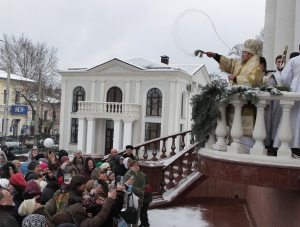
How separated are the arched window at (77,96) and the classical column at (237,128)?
3024 cm

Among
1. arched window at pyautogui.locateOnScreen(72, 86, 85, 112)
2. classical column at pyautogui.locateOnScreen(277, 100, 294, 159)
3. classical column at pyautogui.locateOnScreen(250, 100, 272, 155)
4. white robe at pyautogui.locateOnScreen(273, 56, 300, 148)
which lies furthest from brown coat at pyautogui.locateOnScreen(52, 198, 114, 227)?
arched window at pyautogui.locateOnScreen(72, 86, 85, 112)

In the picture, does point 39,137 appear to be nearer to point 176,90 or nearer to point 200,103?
point 176,90

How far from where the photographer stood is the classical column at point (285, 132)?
457cm

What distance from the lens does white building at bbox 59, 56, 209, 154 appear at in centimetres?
3114

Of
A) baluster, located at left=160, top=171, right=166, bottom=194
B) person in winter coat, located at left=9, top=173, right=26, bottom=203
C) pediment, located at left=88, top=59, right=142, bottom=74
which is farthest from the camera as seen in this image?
pediment, located at left=88, top=59, right=142, bottom=74

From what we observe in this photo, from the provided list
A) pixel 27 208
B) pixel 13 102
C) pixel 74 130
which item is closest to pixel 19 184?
pixel 27 208

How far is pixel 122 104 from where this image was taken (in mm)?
31828

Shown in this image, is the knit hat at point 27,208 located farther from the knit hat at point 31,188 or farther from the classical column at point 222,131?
the classical column at point 222,131

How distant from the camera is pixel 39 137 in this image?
105ft

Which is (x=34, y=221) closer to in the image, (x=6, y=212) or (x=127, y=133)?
(x=6, y=212)

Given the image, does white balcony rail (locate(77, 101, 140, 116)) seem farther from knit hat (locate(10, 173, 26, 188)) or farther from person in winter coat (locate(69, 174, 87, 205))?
person in winter coat (locate(69, 174, 87, 205))

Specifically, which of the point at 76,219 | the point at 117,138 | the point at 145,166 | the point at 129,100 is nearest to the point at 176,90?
the point at 129,100

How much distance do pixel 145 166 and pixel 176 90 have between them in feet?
69.3

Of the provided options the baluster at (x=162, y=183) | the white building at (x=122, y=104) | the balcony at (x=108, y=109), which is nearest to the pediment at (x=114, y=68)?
the white building at (x=122, y=104)
